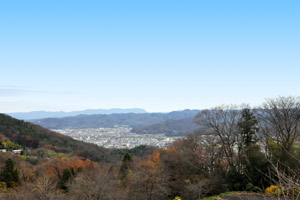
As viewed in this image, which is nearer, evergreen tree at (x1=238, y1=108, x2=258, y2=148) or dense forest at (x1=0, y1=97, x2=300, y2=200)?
dense forest at (x1=0, y1=97, x2=300, y2=200)

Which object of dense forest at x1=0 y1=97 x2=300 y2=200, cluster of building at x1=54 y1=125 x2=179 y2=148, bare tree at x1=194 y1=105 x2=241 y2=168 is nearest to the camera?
dense forest at x1=0 y1=97 x2=300 y2=200

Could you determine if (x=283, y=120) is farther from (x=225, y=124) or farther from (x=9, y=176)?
(x=9, y=176)

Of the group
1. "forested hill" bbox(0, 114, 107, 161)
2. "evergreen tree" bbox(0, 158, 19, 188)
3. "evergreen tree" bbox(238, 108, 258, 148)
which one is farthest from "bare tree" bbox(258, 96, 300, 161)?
"forested hill" bbox(0, 114, 107, 161)

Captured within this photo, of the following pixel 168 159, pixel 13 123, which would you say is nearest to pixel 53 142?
pixel 13 123

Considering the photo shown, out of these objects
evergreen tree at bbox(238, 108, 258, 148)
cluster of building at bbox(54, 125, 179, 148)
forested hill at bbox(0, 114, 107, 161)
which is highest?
evergreen tree at bbox(238, 108, 258, 148)

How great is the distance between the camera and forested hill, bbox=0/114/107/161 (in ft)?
170

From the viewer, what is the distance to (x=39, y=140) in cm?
5719

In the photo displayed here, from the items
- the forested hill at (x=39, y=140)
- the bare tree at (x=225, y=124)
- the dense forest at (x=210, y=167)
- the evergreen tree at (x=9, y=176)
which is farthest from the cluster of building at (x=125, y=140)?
the evergreen tree at (x=9, y=176)

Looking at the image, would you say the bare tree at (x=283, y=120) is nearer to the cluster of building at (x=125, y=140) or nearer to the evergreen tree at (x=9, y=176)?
the evergreen tree at (x=9, y=176)

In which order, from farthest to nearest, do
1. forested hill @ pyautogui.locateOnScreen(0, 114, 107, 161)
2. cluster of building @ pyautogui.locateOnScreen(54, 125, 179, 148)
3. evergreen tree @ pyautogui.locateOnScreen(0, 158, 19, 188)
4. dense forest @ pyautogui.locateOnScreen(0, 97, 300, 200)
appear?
cluster of building @ pyautogui.locateOnScreen(54, 125, 179, 148) → forested hill @ pyautogui.locateOnScreen(0, 114, 107, 161) → evergreen tree @ pyautogui.locateOnScreen(0, 158, 19, 188) → dense forest @ pyautogui.locateOnScreen(0, 97, 300, 200)

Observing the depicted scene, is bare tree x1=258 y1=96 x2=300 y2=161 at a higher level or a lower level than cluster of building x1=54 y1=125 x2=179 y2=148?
higher

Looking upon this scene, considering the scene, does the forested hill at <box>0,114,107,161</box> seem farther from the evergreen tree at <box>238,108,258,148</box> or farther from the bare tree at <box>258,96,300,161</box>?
the bare tree at <box>258,96,300,161</box>

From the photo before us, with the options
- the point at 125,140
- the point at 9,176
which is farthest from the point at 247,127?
the point at 125,140

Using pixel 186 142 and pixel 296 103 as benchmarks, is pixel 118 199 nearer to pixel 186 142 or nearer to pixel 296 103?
pixel 186 142
